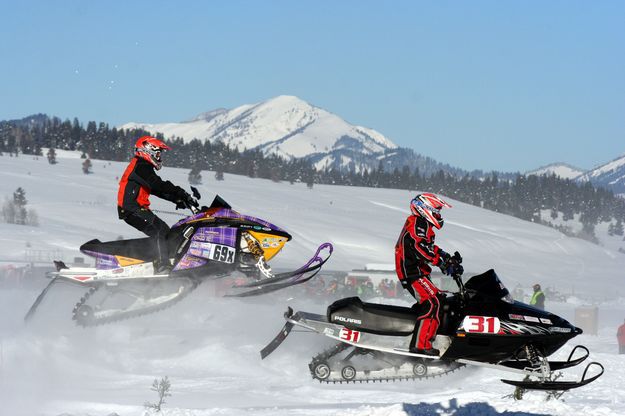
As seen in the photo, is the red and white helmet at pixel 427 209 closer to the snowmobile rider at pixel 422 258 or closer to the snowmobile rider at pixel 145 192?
the snowmobile rider at pixel 422 258

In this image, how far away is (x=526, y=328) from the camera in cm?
904

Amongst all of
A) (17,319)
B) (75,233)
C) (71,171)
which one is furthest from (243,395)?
(71,171)

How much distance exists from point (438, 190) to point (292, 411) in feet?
453

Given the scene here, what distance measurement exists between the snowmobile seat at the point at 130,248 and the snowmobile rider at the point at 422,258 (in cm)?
384

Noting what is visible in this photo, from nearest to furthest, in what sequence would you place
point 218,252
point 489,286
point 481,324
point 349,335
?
point 481,324 < point 489,286 < point 349,335 < point 218,252

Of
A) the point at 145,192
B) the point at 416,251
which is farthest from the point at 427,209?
the point at 145,192

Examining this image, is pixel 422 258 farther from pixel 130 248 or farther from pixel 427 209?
pixel 130 248

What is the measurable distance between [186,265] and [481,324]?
4111 millimetres

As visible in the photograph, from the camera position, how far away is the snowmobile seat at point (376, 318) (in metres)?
9.30

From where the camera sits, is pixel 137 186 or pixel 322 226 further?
pixel 322 226

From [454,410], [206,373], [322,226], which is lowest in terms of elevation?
[322,226]

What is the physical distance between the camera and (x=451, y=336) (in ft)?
30.2

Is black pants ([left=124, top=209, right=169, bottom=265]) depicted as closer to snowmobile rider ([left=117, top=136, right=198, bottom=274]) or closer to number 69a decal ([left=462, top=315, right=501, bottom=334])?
snowmobile rider ([left=117, top=136, right=198, bottom=274])

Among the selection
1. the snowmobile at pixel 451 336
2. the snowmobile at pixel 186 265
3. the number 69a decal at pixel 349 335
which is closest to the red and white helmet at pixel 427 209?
the snowmobile at pixel 451 336
